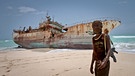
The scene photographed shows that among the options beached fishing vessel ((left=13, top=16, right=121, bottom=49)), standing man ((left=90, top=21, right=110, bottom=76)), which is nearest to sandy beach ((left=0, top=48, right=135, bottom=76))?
standing man ((left=90, top=21, right=110, bottom=76))

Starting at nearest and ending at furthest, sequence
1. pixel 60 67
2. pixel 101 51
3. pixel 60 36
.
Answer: pixel 101 51 < pixel 60 67 < pixel 60 36

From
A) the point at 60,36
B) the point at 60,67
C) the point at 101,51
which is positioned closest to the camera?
the point at 101,51

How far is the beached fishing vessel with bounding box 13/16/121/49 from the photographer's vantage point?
19547 mm

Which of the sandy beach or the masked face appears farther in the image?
the sandy beach

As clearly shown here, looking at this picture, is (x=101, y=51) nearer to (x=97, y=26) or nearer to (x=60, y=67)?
(x=97, y=26)

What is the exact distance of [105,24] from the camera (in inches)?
770

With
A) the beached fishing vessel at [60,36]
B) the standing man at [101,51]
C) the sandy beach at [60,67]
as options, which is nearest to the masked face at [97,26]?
the standing man at [101,51]

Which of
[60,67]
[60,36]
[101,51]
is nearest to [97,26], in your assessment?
[101,51]

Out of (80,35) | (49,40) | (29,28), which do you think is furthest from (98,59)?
(29,28)

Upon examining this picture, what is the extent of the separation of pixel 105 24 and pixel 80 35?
311 cm

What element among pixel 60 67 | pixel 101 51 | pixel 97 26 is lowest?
pixel 60 67

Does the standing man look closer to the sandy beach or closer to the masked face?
the masked face

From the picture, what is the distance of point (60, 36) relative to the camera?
2159cm

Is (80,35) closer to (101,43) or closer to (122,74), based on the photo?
(122,74)
